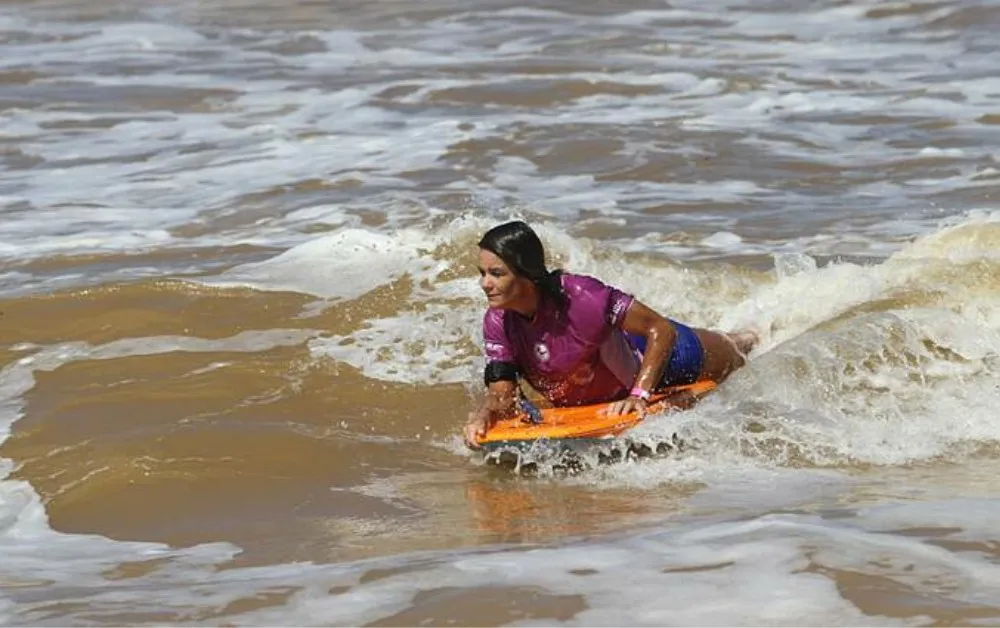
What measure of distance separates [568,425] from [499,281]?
22.8 inches

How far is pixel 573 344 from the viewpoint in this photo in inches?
257

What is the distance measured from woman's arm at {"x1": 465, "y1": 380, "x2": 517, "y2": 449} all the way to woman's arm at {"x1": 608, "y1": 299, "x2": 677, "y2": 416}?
365 mm

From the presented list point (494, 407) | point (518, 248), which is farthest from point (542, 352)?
point (518, 248)

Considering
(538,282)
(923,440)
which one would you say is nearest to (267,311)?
(538,282)

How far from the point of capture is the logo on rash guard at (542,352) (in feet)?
21.5

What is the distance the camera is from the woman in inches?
247

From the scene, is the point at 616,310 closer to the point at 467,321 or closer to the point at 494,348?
the point at 494,348

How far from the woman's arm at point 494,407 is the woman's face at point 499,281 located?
373 mm

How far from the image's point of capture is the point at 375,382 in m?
7.58

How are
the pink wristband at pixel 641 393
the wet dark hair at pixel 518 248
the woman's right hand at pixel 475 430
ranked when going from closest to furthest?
1. the wet dark hair at pixel 518 248
2. the woman's right hand at pixel 475 430
3. the pink wristband at pixel 641 393

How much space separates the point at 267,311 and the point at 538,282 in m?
2.44

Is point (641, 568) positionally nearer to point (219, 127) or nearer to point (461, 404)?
point (461, 404)

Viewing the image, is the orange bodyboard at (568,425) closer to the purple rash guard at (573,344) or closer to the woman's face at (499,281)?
the purple rash guard at (573,344)

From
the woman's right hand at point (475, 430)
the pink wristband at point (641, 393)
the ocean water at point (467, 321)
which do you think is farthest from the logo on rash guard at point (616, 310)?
the woman's right hand at point (475, 430)
